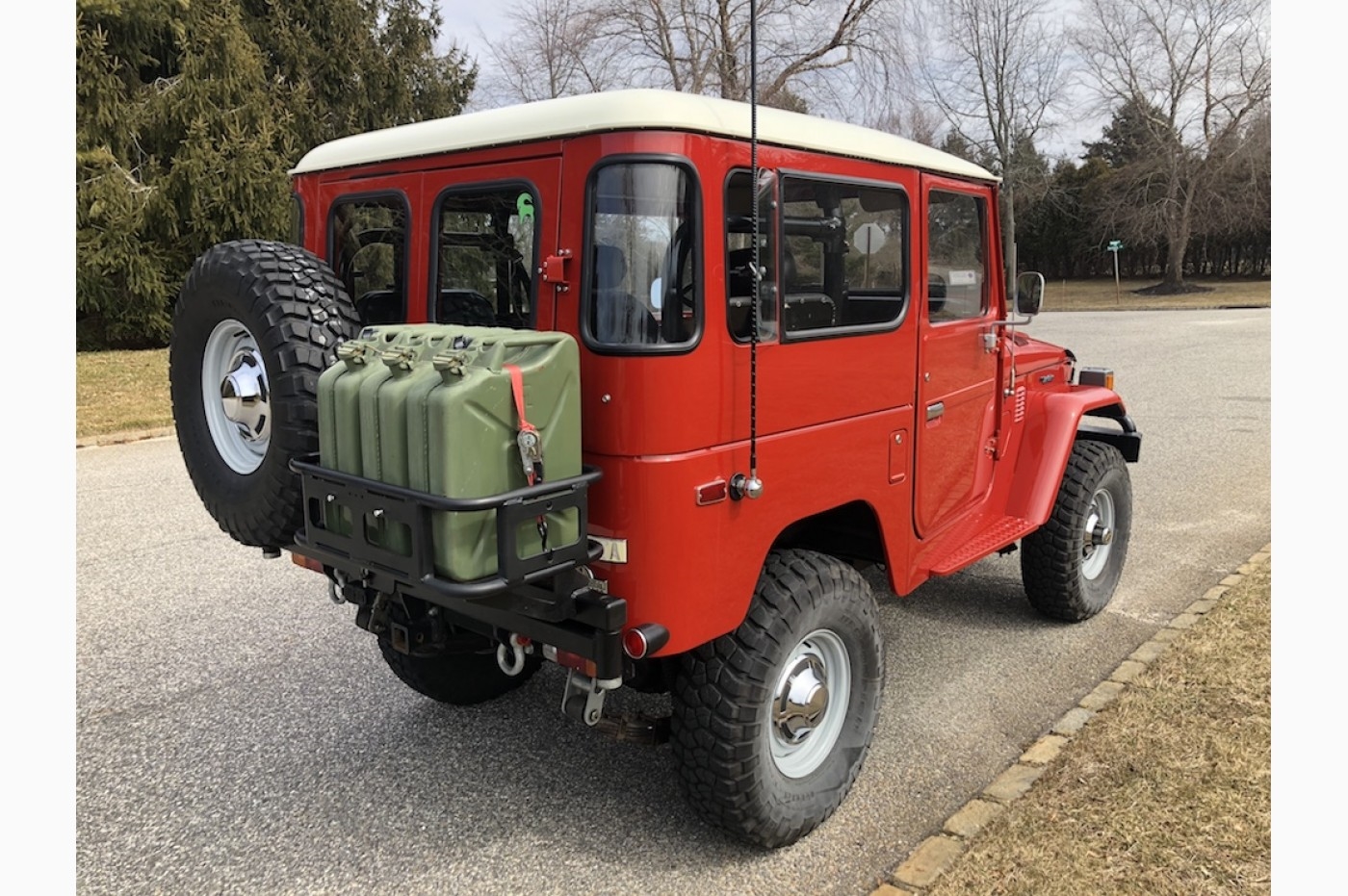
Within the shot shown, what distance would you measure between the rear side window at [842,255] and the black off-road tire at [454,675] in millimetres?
1801

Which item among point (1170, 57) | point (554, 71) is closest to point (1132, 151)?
point (1170, 57)

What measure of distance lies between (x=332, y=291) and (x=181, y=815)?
1919 mm

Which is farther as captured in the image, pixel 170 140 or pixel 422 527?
pixel 170 140

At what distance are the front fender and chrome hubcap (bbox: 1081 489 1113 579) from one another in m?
0.38

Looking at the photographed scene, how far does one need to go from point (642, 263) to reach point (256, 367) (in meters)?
1.33

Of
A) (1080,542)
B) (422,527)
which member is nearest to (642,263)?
(422,527)

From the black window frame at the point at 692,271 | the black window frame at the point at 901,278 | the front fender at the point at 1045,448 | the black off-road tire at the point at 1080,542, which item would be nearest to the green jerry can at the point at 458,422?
the black window frame at the point at 692,271

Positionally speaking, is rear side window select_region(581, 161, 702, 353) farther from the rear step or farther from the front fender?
the front fender

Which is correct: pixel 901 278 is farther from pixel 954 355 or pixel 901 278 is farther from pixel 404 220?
pixel 404 220

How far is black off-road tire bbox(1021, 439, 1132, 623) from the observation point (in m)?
4.66

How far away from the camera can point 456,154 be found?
124 inches

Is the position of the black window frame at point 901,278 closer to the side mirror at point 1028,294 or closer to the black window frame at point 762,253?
the black window frame at point 762,253

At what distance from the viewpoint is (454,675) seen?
4062 millimetres

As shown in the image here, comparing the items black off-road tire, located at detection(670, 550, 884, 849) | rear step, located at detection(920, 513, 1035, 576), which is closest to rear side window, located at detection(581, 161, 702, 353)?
black off-road tire, located at detection(670, 550, 884, 849)
